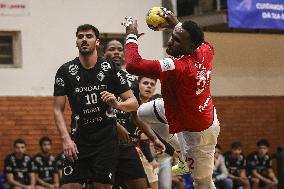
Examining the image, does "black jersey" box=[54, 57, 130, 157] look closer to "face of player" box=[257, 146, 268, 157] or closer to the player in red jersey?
the player in red jersey

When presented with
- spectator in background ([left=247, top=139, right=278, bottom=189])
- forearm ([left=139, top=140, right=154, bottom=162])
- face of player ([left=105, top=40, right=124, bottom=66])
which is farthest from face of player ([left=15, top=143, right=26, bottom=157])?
spectator in background ([left=247, top=139, right=278, bottom=189])

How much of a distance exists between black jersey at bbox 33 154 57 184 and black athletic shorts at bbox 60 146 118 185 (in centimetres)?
673

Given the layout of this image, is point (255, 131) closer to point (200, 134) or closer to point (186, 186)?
point (186, 186)

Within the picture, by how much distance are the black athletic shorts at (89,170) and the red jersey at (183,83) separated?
2.77 feet

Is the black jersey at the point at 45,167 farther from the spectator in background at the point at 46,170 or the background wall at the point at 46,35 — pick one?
the background wall at the point at 46,35

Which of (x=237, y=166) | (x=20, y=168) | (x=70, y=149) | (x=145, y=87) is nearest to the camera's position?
(x=70, y=149)

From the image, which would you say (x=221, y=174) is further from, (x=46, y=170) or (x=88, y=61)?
(x=88, y=61)

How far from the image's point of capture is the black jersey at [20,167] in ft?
48.1

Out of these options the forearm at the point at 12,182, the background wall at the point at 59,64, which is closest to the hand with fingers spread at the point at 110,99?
the forearm at the point at 12,182

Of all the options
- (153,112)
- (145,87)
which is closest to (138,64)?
(153,112)

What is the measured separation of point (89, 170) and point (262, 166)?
34.8 feet

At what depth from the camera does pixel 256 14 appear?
17.3m

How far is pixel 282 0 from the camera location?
59.4ft

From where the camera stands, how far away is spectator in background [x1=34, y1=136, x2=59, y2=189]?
48.9 ft
